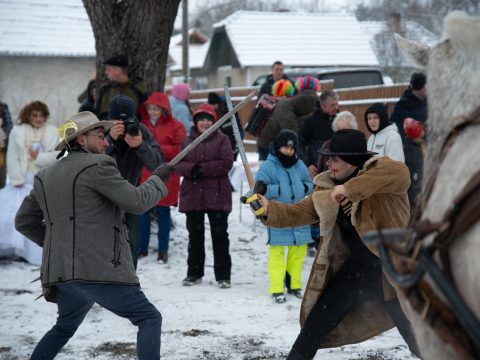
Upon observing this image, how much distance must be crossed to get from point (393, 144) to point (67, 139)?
3.99m

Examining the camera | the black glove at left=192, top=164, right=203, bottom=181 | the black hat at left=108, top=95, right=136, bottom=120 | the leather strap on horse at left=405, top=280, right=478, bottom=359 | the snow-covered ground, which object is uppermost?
the leather strap on horse at left=405, top=280, right=478, bottom=359

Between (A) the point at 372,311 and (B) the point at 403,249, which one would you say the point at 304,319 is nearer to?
(A) the point at 372,311

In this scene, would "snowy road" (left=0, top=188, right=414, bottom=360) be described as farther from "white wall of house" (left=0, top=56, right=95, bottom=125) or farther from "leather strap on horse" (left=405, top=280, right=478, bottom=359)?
"white wall of house" (left=0, top=56, right=95, bottom=125)

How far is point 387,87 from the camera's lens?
11.9 meters

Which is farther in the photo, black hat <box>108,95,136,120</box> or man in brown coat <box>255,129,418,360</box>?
black hat <box>108,95,136,120</box>

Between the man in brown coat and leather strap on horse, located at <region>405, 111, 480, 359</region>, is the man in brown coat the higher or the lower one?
the lower one

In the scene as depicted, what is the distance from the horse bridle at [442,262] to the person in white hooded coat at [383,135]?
5.09 m

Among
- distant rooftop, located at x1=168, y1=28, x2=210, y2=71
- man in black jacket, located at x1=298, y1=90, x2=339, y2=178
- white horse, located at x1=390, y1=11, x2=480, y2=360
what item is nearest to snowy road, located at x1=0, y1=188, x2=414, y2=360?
man in black jacket, located at x1=298, y1=90, x2=339, y2=178

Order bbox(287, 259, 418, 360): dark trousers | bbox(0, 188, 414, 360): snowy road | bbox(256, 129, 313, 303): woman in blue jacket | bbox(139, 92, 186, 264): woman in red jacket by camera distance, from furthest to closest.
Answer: bbox(139, 92, 186, 264): woman in red jacket
bbox(256, 129, 313, 303): woman in blue jacket
bbox(0, 188, 414, 360): snowy road
bbox(287, 259, 418, 360): dark trousers

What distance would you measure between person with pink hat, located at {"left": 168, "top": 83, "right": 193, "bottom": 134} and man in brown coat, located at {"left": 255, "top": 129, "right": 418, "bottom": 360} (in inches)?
272

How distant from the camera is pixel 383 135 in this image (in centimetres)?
739

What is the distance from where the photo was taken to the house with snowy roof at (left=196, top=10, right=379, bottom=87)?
3444cm

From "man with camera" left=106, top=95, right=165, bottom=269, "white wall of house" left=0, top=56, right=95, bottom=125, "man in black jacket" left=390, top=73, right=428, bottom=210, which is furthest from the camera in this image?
"white wall of house" left=0, top=56, right=95, bottom=125

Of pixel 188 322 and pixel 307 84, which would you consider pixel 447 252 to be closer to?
pixel 188 322
